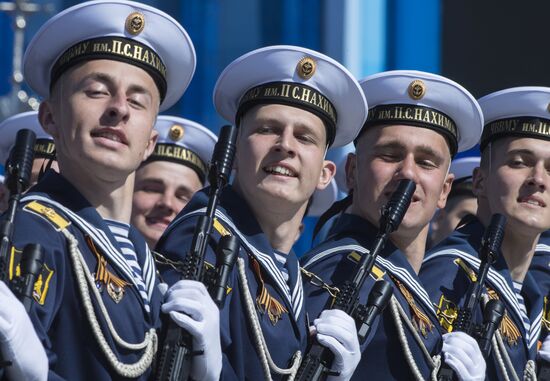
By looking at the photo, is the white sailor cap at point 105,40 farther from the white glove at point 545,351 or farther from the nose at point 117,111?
the white glove at point 545,351

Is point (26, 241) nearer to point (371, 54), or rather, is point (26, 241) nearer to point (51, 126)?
point (51, 126)

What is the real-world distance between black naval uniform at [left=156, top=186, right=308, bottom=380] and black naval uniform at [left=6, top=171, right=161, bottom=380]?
0.93 ft

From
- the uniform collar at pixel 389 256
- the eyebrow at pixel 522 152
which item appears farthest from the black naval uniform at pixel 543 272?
the uniform collar at pixel 389 256

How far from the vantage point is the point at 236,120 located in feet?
19.3

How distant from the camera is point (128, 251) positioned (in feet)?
16.4

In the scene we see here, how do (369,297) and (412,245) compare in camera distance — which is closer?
(369,297)

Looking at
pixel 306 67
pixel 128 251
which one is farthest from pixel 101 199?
pixel 306 67

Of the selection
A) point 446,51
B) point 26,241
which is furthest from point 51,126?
point 446,51

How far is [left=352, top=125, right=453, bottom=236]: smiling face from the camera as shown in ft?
19.7

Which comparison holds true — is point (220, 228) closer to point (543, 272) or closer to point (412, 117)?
point (412, 117)

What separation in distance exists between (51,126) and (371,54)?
5.11 metres

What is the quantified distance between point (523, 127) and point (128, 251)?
7.90 feet

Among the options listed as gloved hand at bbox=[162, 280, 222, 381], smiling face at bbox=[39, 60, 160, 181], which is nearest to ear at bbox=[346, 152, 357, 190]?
smiling face at bbox=[39, 60, 160, 181]

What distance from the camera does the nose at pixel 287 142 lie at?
555cm
